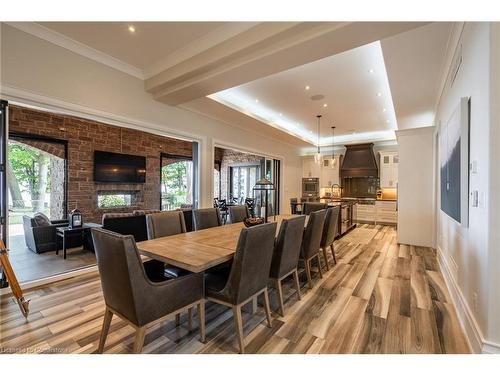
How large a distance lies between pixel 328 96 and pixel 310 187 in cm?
500

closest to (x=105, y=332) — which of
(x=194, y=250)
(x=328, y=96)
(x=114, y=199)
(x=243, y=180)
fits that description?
(x=194, y=250)

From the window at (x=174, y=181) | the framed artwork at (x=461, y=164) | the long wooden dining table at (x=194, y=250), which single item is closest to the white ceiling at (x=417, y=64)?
the framed artwork at (x=461, y=164)

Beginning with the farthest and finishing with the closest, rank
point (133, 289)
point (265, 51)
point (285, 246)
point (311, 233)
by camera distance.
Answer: point (311, 233), point (265, 51), point (285, 246), point (133, 289)

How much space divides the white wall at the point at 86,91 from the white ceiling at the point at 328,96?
3.19ft

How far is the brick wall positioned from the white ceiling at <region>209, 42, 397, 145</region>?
372 cm

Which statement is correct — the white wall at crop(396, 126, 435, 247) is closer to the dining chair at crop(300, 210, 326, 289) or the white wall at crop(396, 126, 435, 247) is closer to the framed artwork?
the framed artwork

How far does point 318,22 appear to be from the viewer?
7.06 ft

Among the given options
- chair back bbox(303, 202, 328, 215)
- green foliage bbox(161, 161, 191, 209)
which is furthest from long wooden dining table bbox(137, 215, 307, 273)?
green foliage bbox(161, 161, 191, 209)

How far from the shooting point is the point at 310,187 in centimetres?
914

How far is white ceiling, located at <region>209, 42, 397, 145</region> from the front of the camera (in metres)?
3.44

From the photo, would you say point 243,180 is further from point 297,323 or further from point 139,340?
point 139,340
